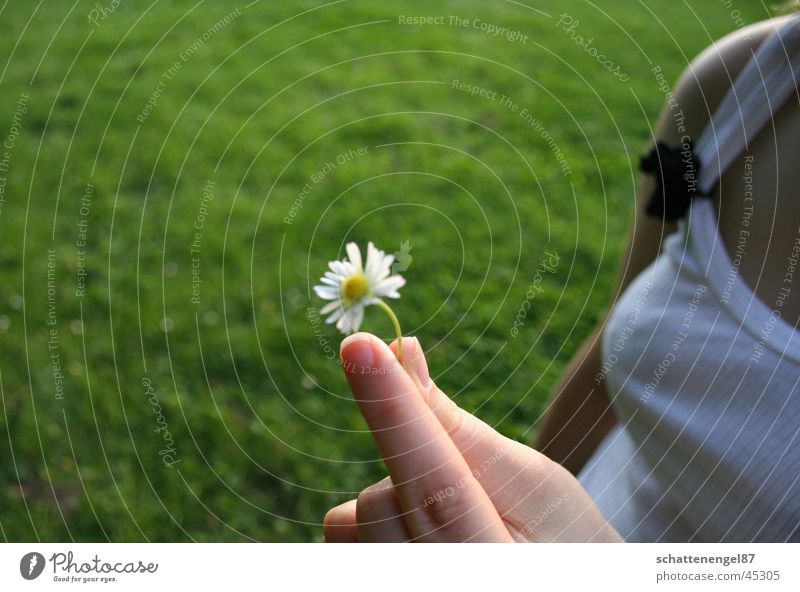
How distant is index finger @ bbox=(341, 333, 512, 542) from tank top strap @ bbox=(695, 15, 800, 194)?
0.35m

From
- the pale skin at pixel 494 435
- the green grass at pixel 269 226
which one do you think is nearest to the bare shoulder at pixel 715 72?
the pale skin at pixel 494 435

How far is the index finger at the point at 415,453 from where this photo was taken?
38 cm

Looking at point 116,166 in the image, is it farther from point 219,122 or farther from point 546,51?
point 546,51

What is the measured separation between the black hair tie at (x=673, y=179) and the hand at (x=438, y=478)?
28 centimetres

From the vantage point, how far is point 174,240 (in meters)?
1.27

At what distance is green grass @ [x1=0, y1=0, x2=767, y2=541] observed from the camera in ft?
3.40

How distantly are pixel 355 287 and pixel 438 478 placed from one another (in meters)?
0.12

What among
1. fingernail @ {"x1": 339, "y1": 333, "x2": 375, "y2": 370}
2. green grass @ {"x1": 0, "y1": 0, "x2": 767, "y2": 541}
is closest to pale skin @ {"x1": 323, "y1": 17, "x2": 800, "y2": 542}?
fingernail @ {"x1": 339, "y1": 333, "x2": 375, "y2": 370}

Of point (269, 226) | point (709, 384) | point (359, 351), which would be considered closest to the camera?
point (359, 351)

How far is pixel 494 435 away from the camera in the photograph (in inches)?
17.6

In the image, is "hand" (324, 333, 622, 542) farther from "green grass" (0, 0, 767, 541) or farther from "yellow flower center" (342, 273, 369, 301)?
"green grass" (0, 0, 767, 541)
